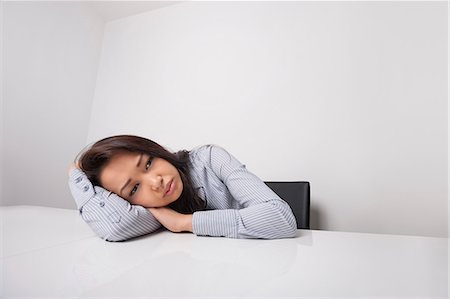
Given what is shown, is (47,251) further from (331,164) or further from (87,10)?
(87,10)

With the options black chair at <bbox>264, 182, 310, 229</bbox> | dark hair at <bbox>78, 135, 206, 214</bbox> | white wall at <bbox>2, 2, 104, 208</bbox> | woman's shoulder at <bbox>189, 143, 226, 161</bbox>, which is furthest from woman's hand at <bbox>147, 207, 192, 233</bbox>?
white wall at <bbox>2, 2, 104, 208</bbox>

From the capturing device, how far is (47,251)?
658 millimetres

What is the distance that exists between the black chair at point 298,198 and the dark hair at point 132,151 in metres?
0.34

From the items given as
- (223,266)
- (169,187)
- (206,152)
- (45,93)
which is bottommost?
(223,266)

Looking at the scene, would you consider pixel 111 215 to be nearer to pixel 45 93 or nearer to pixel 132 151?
pixel 132 151

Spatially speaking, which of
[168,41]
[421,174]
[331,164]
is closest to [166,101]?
[168,41]

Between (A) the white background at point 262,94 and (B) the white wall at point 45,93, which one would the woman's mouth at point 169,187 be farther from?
(B) the white wall at point 45,93

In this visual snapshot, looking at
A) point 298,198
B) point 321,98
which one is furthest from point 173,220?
point 321,98

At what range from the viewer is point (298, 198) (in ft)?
3.84

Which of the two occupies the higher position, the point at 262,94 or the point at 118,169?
the point at 262,94

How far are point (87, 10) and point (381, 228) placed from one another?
7.02ft

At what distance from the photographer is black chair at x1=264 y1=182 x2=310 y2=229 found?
1.13 m

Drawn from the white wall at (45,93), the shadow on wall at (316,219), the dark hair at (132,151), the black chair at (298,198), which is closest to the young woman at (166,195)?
the dark hair at (132,151)

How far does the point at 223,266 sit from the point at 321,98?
112cm
